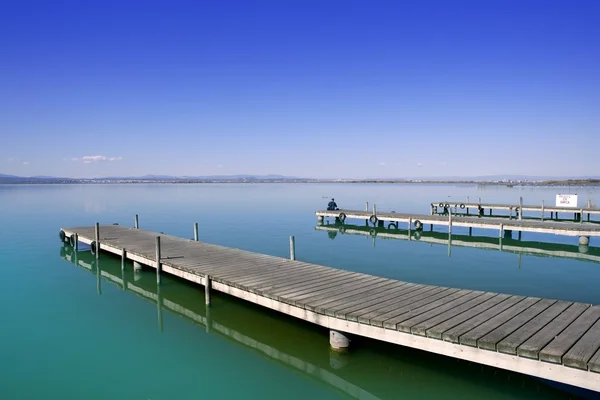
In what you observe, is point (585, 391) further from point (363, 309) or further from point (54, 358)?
point (54, 358)

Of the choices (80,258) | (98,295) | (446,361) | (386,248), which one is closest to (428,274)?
(386,248)

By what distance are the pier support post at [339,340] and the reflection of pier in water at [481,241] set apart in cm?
1452

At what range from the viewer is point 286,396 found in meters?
7.12

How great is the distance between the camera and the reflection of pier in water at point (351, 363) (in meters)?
7.09

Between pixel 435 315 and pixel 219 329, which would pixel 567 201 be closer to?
pixel 435 315

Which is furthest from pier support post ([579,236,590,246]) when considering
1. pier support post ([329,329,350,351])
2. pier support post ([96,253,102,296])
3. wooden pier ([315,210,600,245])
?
pier support post ([96,253,102,296])

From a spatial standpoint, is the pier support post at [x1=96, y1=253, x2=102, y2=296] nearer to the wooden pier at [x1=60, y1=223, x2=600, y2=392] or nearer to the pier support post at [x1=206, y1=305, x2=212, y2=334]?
the wooden pier at [x1=60, y1=223, x2=600, y2=392]

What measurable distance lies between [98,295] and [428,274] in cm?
1105

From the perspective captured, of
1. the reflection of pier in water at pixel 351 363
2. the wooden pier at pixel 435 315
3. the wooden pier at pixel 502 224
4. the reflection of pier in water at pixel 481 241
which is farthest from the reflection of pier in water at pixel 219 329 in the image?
the wooden pier at pixel 502 224

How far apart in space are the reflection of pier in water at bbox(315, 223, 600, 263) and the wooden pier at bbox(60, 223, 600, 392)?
500 inches

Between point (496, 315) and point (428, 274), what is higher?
point (496, 315)

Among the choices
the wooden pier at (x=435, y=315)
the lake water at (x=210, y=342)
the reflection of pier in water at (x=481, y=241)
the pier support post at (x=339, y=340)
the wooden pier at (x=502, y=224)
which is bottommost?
the reflection of pier in water at (x=481, y=241)

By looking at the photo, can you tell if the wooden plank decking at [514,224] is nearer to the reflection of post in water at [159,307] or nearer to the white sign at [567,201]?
the white sign at [567,201]

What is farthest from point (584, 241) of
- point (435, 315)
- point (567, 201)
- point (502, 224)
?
point (435, 315)
